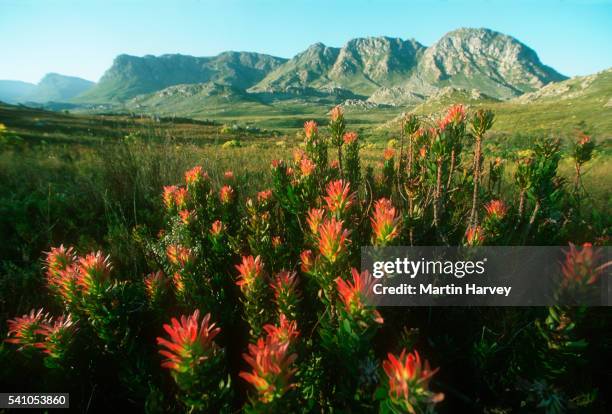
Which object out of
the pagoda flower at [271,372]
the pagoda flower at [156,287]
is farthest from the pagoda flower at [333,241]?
the pagoda flower at [156,287]

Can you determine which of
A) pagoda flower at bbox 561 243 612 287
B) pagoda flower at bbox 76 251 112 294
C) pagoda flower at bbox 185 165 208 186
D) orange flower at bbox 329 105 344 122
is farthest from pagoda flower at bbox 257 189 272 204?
pagoda flower at bbox 561 243 612 287

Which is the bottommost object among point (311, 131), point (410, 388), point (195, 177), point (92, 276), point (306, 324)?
point (306, 324)

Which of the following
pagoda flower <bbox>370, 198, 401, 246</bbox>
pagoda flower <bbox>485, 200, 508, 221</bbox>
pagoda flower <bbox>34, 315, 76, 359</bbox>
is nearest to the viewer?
pagoda flower <bbox>34, 315, 76, 359</bbox>

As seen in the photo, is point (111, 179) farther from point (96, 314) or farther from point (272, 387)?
point (272, 387)

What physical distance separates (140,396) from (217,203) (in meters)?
1.29

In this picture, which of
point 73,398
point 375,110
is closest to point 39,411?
point 73,398

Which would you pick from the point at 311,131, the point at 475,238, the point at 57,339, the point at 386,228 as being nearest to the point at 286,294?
the point at 386,228

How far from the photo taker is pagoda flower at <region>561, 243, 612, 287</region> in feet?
3.28

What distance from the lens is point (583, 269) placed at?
1015 millimetres

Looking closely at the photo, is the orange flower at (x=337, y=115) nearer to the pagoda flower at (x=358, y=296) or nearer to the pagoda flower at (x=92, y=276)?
the pagoda flower at (x=358, y=296)

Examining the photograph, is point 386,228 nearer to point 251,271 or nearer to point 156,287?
point 251,271

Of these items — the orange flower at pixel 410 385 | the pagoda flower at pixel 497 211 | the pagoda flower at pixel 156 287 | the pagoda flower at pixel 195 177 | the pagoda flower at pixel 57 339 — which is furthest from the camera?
the pagoda flower at pixel 195 177

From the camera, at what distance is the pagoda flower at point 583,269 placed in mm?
999

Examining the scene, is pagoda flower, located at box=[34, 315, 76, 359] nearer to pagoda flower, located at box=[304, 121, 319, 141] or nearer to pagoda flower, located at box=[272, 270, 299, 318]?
pagoda flower, located at box=[272, 270, 299, 318]
